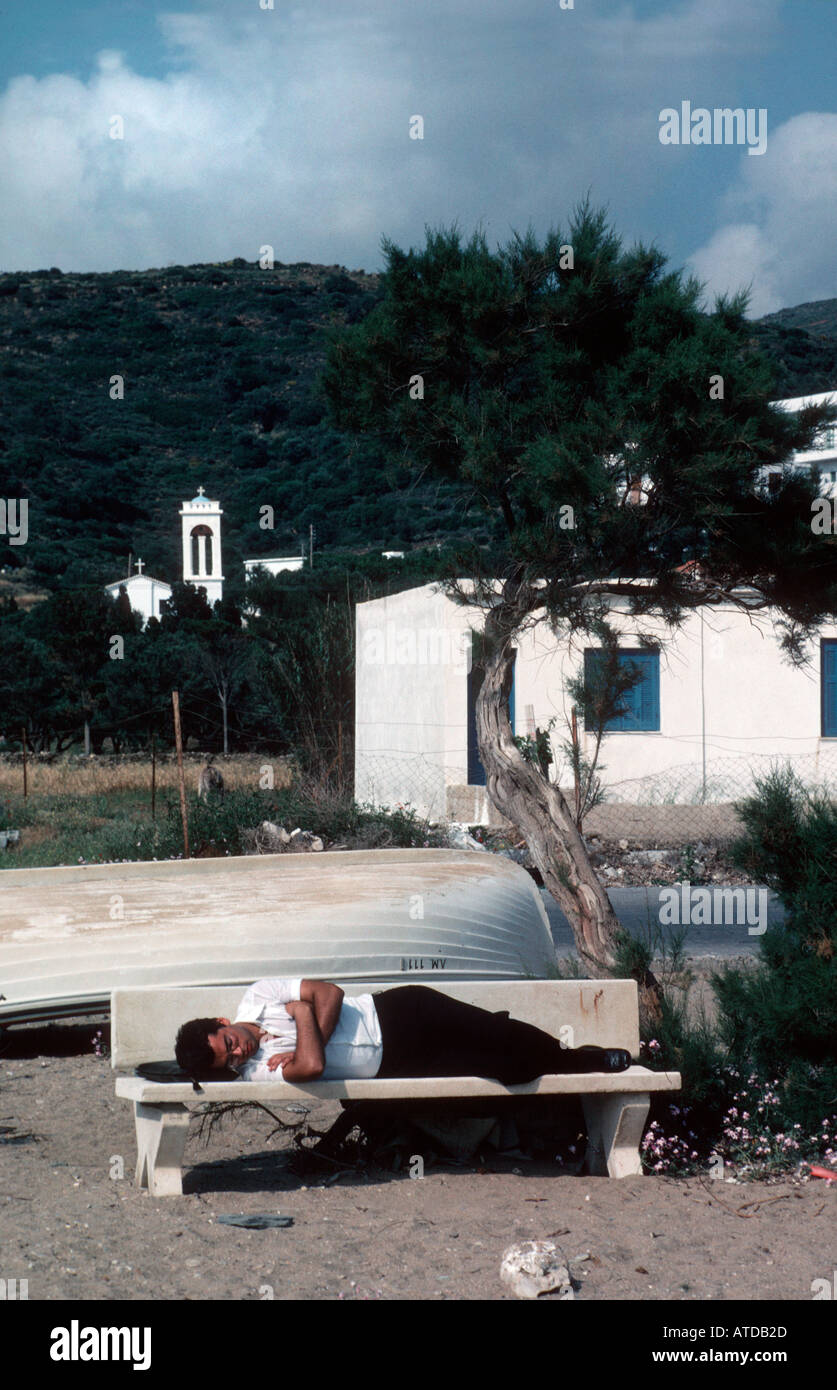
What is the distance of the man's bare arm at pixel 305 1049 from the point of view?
407 centimetres

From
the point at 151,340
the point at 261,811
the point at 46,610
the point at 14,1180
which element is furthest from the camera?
the point at 151,340

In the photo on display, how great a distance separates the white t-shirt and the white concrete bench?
8 centimetres

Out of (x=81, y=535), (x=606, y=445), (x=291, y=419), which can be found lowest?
(x=606, y=445)

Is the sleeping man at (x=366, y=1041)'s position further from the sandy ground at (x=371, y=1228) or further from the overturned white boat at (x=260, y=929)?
the overturned white boat at (x=260, y=929)

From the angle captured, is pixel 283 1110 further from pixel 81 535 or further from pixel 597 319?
pixel 81 535

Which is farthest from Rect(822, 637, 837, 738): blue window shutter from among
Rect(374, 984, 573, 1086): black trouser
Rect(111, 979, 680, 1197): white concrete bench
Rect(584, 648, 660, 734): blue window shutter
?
Rect(374, 984, 573, 1086): black trouser

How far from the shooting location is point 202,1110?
4973 mm

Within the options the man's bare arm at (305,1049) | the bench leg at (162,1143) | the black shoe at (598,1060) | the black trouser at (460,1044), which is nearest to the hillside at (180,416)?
the black shoe at (598,1060)

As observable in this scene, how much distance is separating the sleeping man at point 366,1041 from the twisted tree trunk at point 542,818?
7.01 feet

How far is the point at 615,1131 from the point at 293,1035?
1.16 metres

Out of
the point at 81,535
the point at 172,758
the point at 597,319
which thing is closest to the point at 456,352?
the point at 597,319

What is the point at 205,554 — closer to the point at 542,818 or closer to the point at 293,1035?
the point at 542,818

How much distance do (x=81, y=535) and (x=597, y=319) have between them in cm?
5144

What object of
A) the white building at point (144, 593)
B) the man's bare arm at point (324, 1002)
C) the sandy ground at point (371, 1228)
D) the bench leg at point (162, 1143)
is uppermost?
the white building at point (144, 593)
